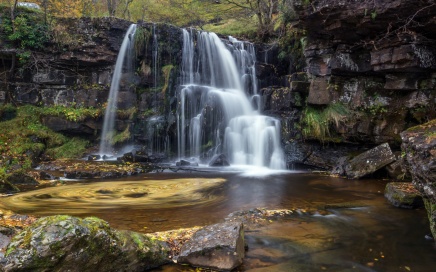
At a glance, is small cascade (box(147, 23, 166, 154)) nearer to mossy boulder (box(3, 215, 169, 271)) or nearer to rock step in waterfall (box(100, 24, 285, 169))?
rock step in waterfall (box(100, 24, 285, 169))

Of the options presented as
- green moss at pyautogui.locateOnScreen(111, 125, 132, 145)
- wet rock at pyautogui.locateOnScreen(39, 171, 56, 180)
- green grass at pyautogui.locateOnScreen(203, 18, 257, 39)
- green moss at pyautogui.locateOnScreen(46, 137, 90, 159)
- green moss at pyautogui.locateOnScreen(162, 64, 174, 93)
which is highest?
green grass at pyautogui.locateOnScreen(203, 18, 257, 39)

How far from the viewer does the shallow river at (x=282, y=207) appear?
4336 mm

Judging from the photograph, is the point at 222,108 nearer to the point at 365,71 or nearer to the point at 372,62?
the point at 365,71

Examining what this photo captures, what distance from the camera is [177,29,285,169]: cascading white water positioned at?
13617mm

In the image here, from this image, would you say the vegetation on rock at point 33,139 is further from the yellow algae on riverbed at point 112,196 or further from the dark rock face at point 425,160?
the dark rock face at point 425,160

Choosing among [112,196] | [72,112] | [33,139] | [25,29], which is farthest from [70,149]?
[112,196]

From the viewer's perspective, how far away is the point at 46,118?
15.4 meters

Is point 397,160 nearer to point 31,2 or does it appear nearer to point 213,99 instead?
point 213,99

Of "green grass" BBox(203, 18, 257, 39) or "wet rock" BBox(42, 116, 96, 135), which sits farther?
"green grass" BBox(203, 18, 257, 39)

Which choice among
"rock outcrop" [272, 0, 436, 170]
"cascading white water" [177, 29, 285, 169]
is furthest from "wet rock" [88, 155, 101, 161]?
"rock outcrop" [272, 0, 436, 170]

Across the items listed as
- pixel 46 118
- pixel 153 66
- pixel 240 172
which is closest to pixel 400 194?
pixel 240 172

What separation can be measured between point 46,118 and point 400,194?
1505 centimetres

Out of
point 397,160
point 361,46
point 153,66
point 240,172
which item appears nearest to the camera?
point 397,160

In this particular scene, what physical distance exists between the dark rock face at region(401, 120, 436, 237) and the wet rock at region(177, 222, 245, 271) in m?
2.68
